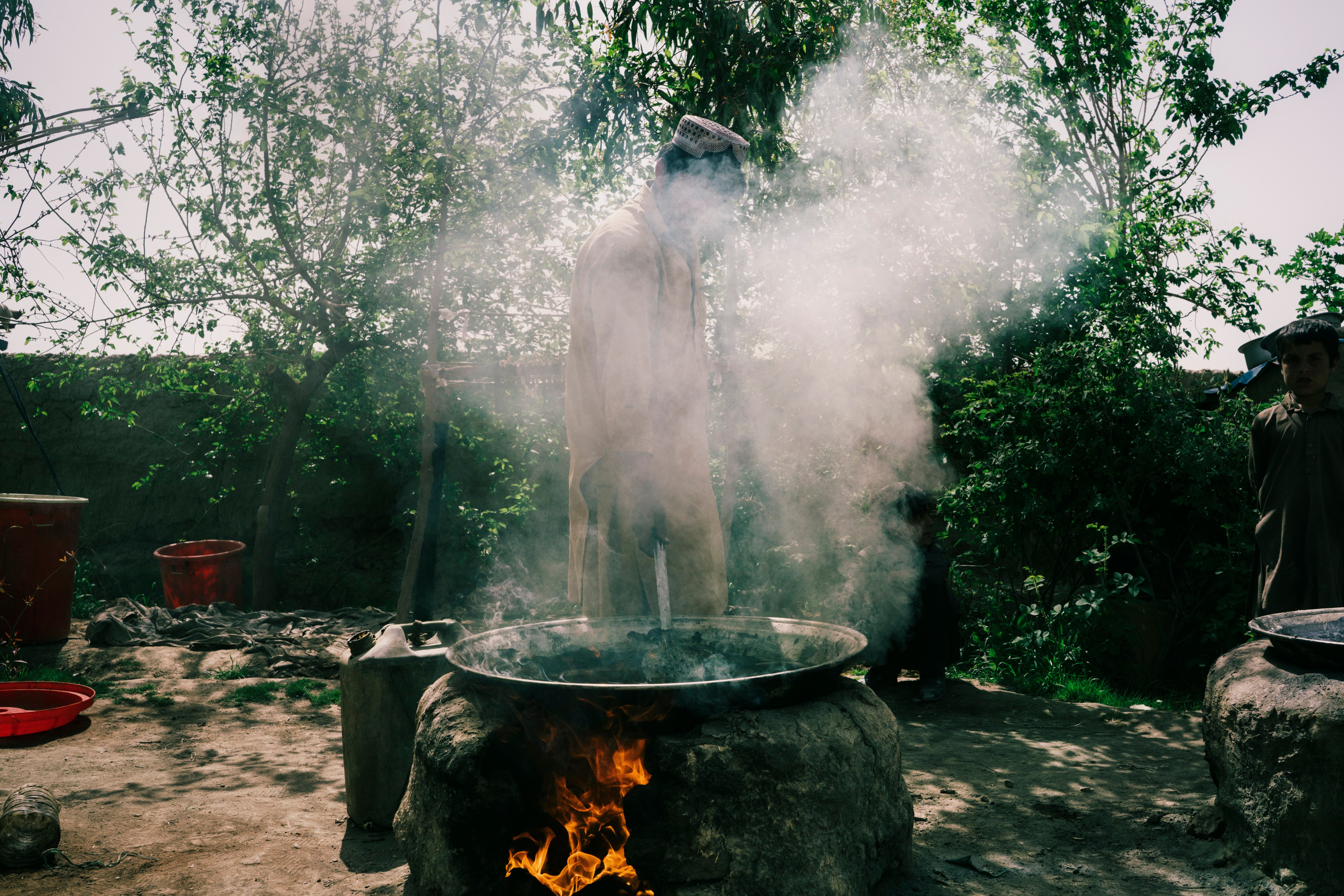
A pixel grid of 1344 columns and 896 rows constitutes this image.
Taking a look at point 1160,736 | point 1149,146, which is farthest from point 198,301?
point 1149,146

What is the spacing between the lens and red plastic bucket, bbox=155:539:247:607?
7.61 m

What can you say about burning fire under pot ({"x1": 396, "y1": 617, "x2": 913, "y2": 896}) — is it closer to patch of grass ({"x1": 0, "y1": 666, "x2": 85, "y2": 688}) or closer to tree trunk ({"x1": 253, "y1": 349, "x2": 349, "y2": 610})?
patch of grass ({"x1": 0, "y1": 666, "x2": 85, "y2": 688})

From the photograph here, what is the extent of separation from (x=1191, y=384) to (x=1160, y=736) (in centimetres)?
461

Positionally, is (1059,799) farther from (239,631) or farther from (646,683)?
(239,631)

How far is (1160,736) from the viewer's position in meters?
3.71

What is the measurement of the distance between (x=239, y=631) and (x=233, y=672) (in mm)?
1071

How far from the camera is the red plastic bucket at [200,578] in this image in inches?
300

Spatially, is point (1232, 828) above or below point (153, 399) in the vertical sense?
below

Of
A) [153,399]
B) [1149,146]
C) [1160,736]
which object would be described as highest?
[1149,146]

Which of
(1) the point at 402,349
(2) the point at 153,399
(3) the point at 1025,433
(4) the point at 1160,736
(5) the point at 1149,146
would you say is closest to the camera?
(4) the point at 1160,736

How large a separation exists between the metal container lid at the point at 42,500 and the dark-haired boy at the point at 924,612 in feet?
18.6

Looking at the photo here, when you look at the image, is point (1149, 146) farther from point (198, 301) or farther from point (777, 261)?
point (198, 301)

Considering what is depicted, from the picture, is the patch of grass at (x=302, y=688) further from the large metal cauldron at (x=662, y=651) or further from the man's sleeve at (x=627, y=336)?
the man's sleeve at (x=627, y=336)

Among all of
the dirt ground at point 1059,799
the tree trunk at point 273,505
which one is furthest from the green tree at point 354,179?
the dirt ground at point 1059,799
